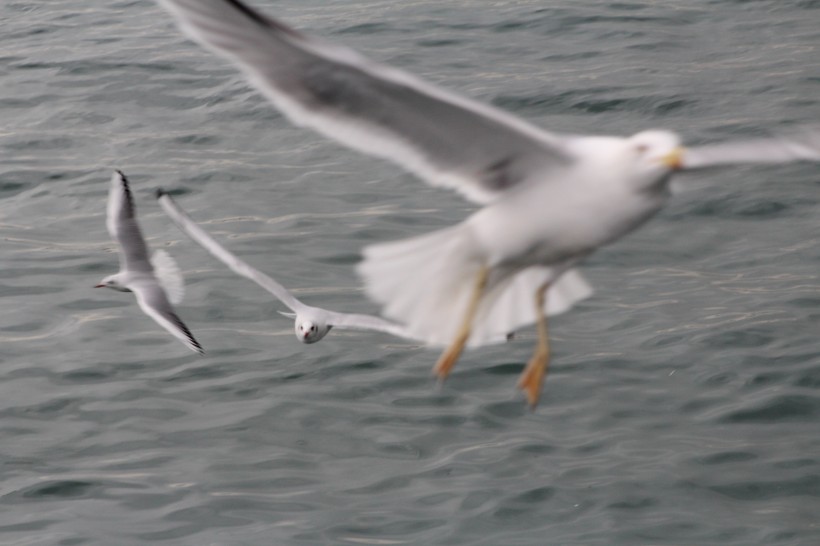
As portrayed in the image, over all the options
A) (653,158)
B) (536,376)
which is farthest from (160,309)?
(653,158)

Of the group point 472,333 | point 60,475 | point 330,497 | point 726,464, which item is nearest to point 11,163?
point 60,475

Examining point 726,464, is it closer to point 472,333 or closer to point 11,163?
point 472,333

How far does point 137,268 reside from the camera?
28.7 feet

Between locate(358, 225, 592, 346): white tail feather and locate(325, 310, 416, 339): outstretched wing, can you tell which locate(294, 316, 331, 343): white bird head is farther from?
locate(358, 225, 592, 346): white tail feather

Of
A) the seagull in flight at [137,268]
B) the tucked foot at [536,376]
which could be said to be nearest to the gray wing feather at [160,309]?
the seagull in flight at [137,268]

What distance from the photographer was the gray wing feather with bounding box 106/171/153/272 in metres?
8.79

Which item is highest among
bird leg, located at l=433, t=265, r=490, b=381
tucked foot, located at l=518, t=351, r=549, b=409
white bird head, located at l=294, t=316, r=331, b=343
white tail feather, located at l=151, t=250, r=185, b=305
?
bird leg, located at l=433, t=265, r=490, b=381

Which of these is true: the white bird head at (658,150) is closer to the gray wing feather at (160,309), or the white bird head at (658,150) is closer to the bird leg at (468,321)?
the bird leg at (468,321)

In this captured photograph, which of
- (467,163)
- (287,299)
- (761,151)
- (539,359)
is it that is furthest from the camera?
(287,299)

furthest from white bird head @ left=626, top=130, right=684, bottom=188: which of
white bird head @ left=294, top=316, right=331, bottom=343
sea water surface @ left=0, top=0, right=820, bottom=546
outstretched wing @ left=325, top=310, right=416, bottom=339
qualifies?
white bird head @ left=294, top=316, right=331, bottom=343

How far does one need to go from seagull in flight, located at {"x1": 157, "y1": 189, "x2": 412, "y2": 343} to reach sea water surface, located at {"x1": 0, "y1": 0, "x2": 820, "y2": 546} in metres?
0.51

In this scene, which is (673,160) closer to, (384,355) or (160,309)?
(160,309)

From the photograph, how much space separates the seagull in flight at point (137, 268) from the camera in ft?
27.7

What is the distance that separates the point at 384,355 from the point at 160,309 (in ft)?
4.81
